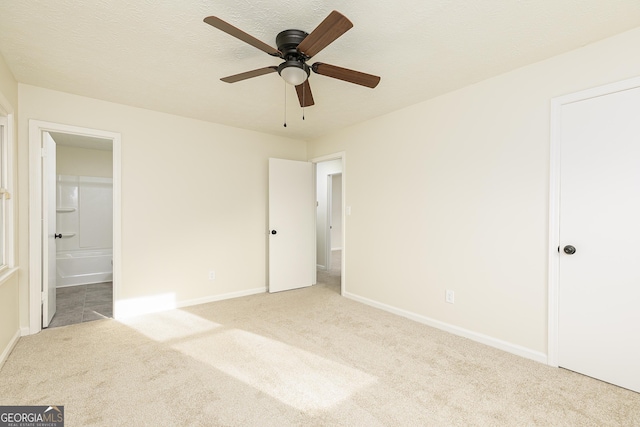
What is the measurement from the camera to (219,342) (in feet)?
8.82

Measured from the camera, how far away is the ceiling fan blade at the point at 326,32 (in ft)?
4.65

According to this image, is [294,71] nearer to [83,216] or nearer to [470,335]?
[470,335]

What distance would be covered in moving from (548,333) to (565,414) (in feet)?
2.30

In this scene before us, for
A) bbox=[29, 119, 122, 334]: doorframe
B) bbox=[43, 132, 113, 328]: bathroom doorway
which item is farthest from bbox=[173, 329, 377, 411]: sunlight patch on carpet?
bbox=[43, 132, 113, 328]: bathroom doorway

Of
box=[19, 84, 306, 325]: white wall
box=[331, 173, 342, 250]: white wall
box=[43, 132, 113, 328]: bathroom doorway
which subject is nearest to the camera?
box=[19, 84, 306, 325]: white wall

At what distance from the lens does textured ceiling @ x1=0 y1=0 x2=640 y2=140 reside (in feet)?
5.74

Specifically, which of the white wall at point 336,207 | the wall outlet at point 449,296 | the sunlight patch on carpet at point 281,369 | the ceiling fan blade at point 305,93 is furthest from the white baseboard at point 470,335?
the white wall at point 336,207

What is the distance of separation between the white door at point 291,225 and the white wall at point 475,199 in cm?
115

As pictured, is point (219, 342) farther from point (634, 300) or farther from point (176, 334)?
point (634, 300)

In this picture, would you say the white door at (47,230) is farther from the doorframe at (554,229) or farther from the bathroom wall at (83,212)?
the doorframe at (554,229)

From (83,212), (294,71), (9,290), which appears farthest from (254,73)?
(83,212)

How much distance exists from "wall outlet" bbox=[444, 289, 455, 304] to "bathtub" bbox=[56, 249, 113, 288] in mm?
5605

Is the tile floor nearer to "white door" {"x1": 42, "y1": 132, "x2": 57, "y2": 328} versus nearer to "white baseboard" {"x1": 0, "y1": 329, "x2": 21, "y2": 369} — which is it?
"white door" {"x1": 42, "y1": 132, "x2": 57, "y2": 328}

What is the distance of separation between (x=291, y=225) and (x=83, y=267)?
381cm
